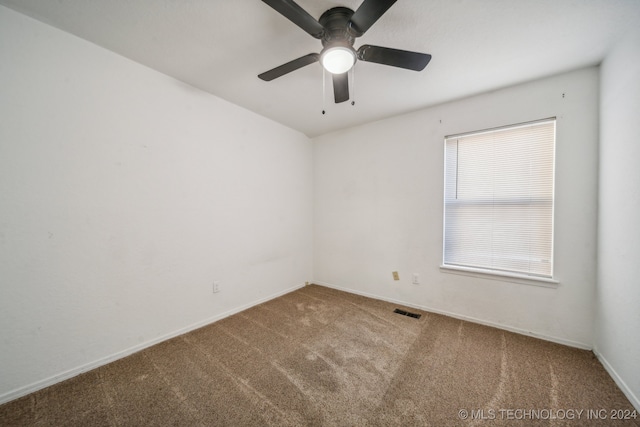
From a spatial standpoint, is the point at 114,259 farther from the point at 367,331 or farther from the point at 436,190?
the point at 436,190

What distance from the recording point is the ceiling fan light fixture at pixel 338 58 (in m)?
1.38

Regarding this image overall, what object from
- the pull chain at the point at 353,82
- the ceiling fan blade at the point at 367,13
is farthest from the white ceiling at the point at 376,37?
the ceiling fan blade at the point at 367,13

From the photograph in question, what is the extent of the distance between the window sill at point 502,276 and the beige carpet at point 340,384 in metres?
0.53

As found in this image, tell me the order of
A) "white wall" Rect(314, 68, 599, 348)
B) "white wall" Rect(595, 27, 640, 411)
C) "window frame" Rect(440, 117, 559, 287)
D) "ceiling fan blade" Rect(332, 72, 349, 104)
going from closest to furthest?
"white wall" Rect(595, 27, 640, 411), "ceiling fan blade" Rect(332, 72, 349, 104), "white wall" Rect(314, 68, 599, 348), "window frame" Rect(440, 117, 559, 287)

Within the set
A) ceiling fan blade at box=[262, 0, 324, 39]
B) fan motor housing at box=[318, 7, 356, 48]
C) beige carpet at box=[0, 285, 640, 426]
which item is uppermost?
fan motor housing at box=[318, 7, 356, 48]

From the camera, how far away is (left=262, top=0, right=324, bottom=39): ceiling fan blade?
110 centimetres

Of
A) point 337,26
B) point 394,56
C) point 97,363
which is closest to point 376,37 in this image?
point 394,56

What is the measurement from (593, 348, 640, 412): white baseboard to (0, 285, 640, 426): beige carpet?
0.12 ft

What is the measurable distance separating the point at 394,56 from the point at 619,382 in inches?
106

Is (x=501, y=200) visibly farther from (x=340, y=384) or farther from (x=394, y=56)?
(x=340, y=384)

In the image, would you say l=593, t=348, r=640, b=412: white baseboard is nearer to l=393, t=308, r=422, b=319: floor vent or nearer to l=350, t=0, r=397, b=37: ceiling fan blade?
l=393, t=308, r=422, b=319: floor vent

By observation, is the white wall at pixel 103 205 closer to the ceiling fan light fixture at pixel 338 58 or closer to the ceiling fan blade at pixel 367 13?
the ceiling fan light fixture at pixel 338 58

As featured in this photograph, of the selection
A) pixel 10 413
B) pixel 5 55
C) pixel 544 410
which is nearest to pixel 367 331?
pixel 544 410

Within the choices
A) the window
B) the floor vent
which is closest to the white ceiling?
the window
